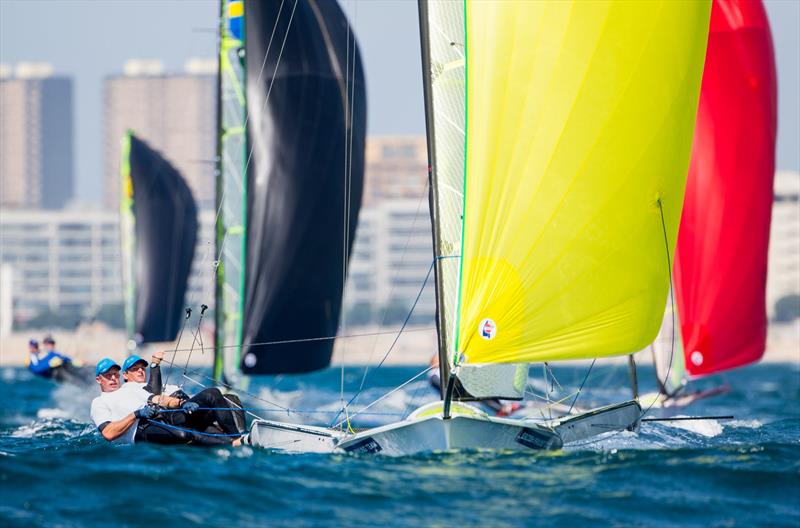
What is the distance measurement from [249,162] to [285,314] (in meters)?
2.67

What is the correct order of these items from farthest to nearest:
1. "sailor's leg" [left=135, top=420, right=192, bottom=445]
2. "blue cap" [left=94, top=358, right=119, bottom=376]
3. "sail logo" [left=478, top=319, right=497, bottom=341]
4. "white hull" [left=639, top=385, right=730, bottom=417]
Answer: "white hull" [left=639, top=385, right=730, bottom=417]
"sailor's leg" [left=135, top=420, right=192, bottom=445]
"blue cap" [left=94, top=358, right=119, bottom=376]
"sail logo" [left=478, top=319, right=497, bottom=341]

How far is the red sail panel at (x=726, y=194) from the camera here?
69.7 feet

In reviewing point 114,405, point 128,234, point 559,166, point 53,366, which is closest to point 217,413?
point 114,405

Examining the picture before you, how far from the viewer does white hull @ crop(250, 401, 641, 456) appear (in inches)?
495

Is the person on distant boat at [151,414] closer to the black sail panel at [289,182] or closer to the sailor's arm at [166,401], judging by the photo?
the sailor's arm at [166,401]

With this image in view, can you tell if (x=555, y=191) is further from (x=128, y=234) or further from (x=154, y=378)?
(x=128, y=234)

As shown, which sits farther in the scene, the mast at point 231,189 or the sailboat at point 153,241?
the sailboat at point 153,241

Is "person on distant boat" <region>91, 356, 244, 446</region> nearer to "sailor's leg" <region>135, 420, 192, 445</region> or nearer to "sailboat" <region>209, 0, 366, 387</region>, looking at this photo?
"sailor's leg" <region>135, 420, 192, 445</region>

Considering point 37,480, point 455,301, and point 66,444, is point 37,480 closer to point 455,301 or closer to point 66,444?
point 66,444

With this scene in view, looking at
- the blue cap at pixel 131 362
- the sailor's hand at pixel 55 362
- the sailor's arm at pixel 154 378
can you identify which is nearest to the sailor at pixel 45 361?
the sailor's hand at pixel 55 362

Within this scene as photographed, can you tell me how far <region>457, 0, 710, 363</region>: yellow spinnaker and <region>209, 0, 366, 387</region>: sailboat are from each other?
32.0ft

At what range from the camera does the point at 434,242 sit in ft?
44.3

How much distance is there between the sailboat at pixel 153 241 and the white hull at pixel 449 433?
2157 cm

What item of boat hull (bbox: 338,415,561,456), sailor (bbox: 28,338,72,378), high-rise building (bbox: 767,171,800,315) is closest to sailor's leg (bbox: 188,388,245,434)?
boat hull (bbox: 338,415,561,456)
